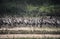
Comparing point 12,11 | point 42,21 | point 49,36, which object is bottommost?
point 49,36

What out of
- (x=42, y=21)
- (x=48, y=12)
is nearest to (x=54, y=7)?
(x=48, y=12)

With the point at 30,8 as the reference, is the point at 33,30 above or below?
below

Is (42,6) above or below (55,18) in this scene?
above

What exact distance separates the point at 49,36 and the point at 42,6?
0.32m

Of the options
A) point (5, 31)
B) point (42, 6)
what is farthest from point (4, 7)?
point (42, 6)

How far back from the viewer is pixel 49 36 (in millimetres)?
1160

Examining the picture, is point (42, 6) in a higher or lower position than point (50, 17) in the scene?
higher

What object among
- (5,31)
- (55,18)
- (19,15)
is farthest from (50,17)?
(5,31)

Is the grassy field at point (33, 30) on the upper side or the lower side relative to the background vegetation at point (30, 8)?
lower

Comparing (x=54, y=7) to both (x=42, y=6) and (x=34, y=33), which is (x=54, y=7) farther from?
(x=34, y=33)

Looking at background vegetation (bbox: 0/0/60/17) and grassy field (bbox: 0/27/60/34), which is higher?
background vegetation (bbox: 0/0/60/17)

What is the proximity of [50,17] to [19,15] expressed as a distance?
0.32 m

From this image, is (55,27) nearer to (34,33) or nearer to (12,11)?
(34,33)

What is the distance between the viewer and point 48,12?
1.18m
